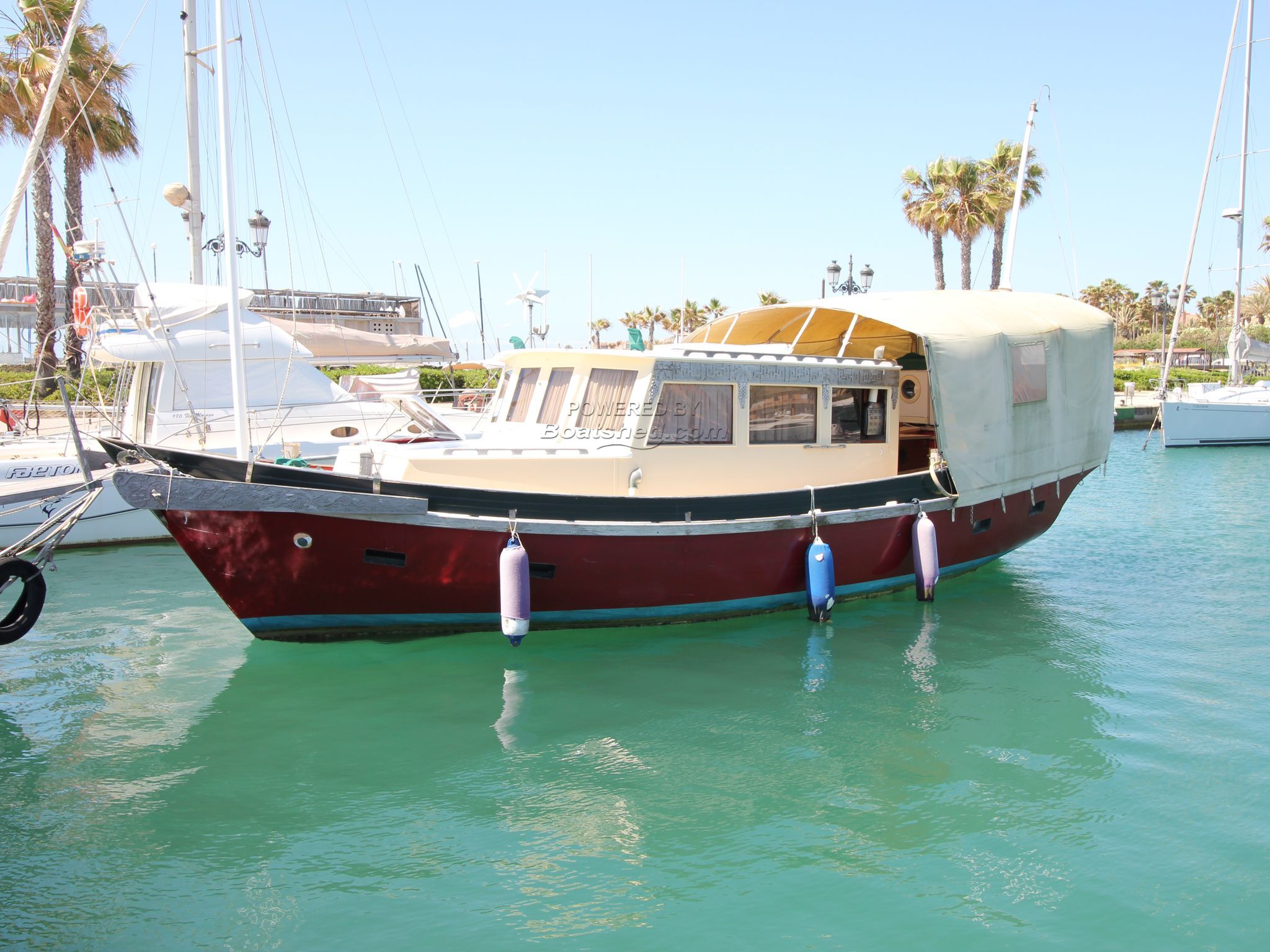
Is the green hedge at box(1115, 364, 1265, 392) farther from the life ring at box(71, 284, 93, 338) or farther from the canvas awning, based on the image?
the life ring at box(71, 284, 93, 338)

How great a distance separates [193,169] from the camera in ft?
48.1

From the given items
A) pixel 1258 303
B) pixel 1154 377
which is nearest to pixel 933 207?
pixel 1154 377

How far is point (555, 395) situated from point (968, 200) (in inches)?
1100

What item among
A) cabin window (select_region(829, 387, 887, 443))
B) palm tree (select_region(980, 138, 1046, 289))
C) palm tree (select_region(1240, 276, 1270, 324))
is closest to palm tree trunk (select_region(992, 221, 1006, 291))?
palm tree (select_region(980, 138, 1046, 289))

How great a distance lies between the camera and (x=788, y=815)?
6.07 m

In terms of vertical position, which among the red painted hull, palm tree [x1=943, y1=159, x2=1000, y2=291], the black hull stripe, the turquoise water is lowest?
the turquoise water

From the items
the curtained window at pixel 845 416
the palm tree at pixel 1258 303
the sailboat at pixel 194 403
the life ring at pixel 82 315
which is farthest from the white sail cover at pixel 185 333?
the palm tree at pixel 1258 303

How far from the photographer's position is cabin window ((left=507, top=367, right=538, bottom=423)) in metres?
10.4

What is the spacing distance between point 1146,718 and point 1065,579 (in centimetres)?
542

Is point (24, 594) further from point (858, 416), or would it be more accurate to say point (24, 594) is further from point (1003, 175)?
point (1003, 175)

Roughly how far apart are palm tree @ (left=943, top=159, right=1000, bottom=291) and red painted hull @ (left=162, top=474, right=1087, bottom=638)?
26017mm

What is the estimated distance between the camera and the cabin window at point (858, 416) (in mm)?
10594

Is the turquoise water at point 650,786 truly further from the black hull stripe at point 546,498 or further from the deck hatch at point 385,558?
the black hull stripe at point 546,498

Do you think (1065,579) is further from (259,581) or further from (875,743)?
(259,581)
